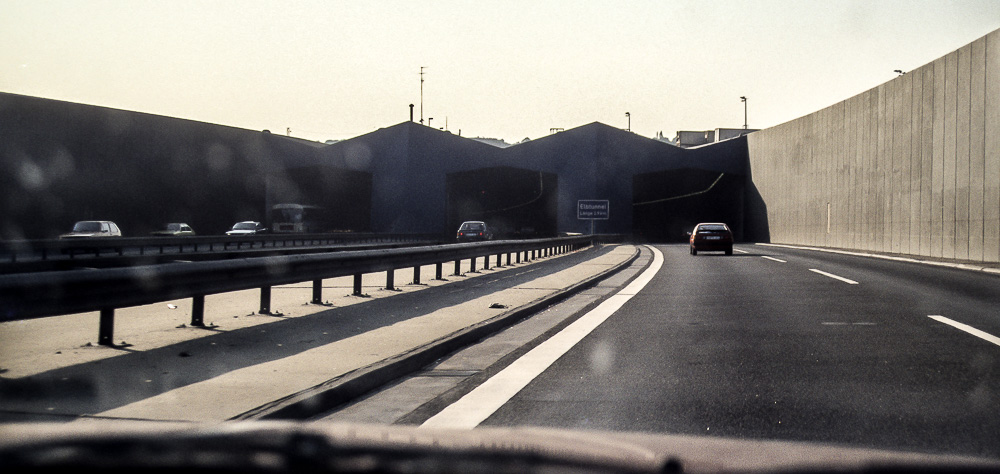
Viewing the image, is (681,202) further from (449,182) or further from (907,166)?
(907,166)

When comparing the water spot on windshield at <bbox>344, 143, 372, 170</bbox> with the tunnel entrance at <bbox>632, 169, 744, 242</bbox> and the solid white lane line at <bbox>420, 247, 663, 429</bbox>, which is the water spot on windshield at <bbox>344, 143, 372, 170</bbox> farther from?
the solid white lane line at <bbox>420, 247, 663, 429</bbox>

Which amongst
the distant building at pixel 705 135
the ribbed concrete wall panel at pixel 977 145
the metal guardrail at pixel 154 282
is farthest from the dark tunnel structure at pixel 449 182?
the metal guardrail at pixel 154 282

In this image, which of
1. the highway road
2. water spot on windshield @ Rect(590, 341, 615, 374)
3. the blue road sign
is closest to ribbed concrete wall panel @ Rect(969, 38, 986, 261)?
the highway road

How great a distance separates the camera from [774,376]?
6.64 meters

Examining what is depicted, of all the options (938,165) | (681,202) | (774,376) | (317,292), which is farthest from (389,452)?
(681,202)

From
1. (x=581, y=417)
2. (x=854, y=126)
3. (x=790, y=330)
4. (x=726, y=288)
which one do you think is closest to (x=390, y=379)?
(x=581, y=417)

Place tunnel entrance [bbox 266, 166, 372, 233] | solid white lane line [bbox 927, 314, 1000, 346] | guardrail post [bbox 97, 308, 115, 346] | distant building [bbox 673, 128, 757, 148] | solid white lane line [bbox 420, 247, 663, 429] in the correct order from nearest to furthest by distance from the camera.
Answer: solid white lane line [bbox 420, 247, 663, 429] → guardrail post [bbox 97, 308, 115, 346] → solid white lane line [bbox 927, 314, 1000, 346] → tunnel entrance [bbox 266, 166, 372, 233] → distant building [bbox 673, 128, 757, 148]

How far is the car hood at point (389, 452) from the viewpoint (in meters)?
1.85

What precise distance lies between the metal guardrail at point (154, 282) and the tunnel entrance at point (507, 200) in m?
57.5

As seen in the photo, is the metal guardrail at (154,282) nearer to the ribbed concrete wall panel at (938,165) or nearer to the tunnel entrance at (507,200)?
the ribbed concrete wall panel at (938,165)

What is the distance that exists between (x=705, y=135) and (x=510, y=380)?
336 feet

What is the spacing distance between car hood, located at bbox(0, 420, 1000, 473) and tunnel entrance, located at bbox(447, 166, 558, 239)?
6638cm

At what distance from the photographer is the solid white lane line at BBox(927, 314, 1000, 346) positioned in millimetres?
8461

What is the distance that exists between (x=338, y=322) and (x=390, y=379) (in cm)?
323
